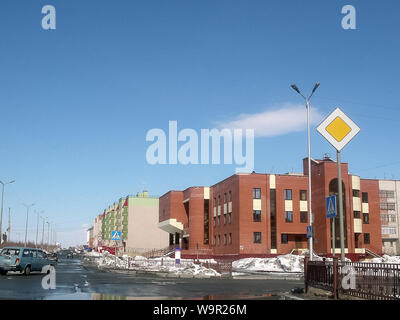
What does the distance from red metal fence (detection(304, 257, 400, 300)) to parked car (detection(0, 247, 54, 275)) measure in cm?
1896

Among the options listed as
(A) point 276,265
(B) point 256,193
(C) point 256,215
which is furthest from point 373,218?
(A) point 276,265

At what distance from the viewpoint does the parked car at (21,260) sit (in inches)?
1068

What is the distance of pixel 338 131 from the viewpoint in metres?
12.6

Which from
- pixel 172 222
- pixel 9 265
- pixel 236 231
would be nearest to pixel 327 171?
pixel 236 231

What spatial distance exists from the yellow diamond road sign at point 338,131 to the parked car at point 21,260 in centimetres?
2140

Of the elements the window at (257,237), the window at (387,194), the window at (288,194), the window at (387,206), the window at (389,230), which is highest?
the window at (387,194)

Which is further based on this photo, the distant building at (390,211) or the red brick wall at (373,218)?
the distant building at (390,211)

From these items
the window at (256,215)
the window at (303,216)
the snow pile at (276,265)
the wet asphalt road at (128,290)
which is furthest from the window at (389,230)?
the wet asphalt road at (128,290)

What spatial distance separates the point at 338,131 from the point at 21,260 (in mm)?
21953

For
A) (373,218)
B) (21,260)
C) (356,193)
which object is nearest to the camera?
(21,260)

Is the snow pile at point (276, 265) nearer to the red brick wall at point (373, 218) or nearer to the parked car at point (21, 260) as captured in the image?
the red brick wall at point (373, 218)

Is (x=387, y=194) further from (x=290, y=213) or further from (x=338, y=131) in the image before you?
(x=338, y=131)
